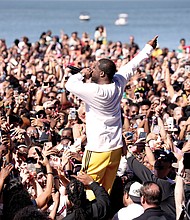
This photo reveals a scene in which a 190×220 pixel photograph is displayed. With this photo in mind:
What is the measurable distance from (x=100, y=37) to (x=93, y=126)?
15.6m

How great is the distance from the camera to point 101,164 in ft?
23.8

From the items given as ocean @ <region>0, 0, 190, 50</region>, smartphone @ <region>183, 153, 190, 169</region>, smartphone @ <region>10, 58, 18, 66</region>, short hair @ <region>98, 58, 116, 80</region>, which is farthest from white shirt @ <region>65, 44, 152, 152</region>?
Result: ocean @ <region>0, 0, 190, 50</region>

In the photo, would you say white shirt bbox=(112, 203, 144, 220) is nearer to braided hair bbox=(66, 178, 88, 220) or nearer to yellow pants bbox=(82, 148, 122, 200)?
braided hair bbox=(66, 178, 88, 220)

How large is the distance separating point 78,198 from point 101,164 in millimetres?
986

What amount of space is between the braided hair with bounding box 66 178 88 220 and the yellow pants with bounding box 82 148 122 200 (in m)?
0.85

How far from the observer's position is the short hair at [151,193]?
21.3 ft

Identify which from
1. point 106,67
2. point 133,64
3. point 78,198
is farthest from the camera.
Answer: point 133,64

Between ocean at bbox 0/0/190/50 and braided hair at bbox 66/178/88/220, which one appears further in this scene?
ocean at bbox 0/0/190/50

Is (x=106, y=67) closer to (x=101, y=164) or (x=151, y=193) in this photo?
(x=101, y=164)

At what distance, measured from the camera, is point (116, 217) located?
6.73 meters

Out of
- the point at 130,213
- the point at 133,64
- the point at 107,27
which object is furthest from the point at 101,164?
the point at 107,27

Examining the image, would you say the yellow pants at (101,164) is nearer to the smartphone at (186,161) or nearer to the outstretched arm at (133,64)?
the smartphone at (186,161)

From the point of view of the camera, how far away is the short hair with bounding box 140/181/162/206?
6.50m

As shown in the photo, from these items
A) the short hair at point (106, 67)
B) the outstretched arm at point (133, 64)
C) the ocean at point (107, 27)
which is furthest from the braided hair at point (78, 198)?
the ocean at point (107, 27)
